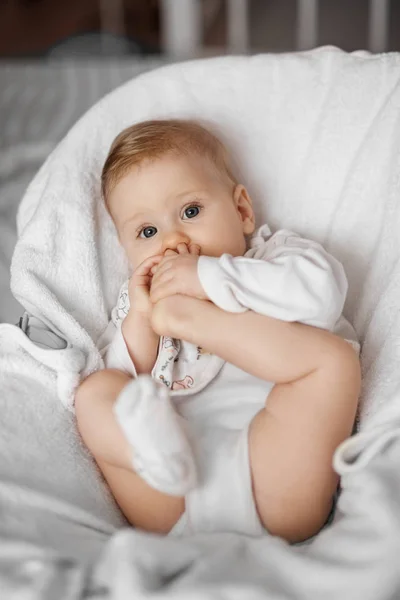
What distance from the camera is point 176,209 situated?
0.94m

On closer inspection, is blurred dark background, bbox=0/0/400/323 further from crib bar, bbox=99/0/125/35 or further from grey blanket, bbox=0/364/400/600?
grey blanket, bbox=0/364/400/600

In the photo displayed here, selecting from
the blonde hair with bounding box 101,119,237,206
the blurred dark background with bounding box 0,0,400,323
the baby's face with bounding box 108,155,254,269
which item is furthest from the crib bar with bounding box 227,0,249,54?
the baby's face with bounding box 108,155,254,269

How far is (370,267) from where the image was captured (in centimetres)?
101

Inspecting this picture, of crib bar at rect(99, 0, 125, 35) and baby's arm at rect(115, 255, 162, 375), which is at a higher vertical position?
baby's arm at rect(115, 255, 162, 375)

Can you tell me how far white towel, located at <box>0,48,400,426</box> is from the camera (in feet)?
3.21

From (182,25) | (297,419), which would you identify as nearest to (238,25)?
(182,25)

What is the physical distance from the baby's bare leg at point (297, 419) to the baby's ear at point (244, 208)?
0.87 feet

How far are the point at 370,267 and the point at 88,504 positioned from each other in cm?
50

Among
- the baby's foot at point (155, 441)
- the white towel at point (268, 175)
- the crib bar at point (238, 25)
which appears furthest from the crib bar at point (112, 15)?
the baby's foot at point (155, 441)

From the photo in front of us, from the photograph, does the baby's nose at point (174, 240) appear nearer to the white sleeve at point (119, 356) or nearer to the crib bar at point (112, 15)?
the white sleeve at point (119, 356)

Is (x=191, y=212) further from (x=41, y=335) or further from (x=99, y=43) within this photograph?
(x=99, y=43)

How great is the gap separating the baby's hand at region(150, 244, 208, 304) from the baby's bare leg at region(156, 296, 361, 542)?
0.09 meters

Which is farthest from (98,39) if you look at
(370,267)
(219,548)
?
(219,548)

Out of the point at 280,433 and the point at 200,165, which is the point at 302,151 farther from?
the point at 280,433
